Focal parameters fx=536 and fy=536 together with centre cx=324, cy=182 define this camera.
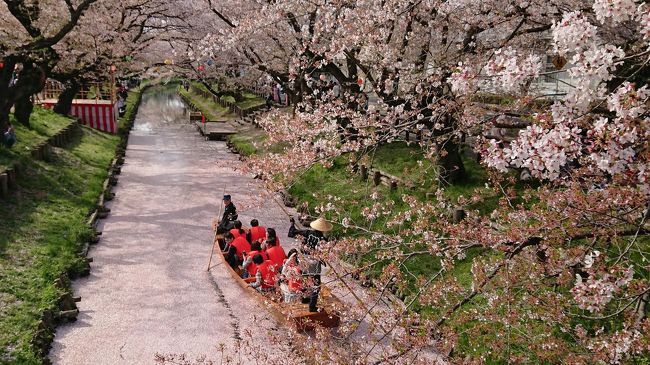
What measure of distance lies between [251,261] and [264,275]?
0.55 m

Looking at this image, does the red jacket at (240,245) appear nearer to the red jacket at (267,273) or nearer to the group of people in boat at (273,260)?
the group of people in boat at (273,260)

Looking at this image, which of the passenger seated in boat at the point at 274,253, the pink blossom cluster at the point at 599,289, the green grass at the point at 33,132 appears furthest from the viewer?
the green grass at the point at 33,132

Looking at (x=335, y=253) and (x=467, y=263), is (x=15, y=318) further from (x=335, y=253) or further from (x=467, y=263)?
(x=467, y=263)

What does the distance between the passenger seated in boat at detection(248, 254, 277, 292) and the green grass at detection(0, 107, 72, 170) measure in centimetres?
823

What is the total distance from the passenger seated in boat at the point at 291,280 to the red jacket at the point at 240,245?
1.85 m

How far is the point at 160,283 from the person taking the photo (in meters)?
10.8

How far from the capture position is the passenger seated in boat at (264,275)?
9797 millimetres

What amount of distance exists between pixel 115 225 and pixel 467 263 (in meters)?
9.07

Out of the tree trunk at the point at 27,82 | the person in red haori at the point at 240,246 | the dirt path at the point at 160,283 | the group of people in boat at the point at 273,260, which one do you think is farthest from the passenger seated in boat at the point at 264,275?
the tree trunk at the point at 27,82

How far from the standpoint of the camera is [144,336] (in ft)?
28.6

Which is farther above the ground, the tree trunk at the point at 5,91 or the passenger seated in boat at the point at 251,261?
the tree trunk at the point at 5,91

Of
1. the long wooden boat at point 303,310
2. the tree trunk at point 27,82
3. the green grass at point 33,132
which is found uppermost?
the tree trunk at point 27,82

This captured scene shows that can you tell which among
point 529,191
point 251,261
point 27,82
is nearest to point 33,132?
point 27,82

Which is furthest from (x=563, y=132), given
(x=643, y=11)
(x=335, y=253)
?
(x=335, y=253)
